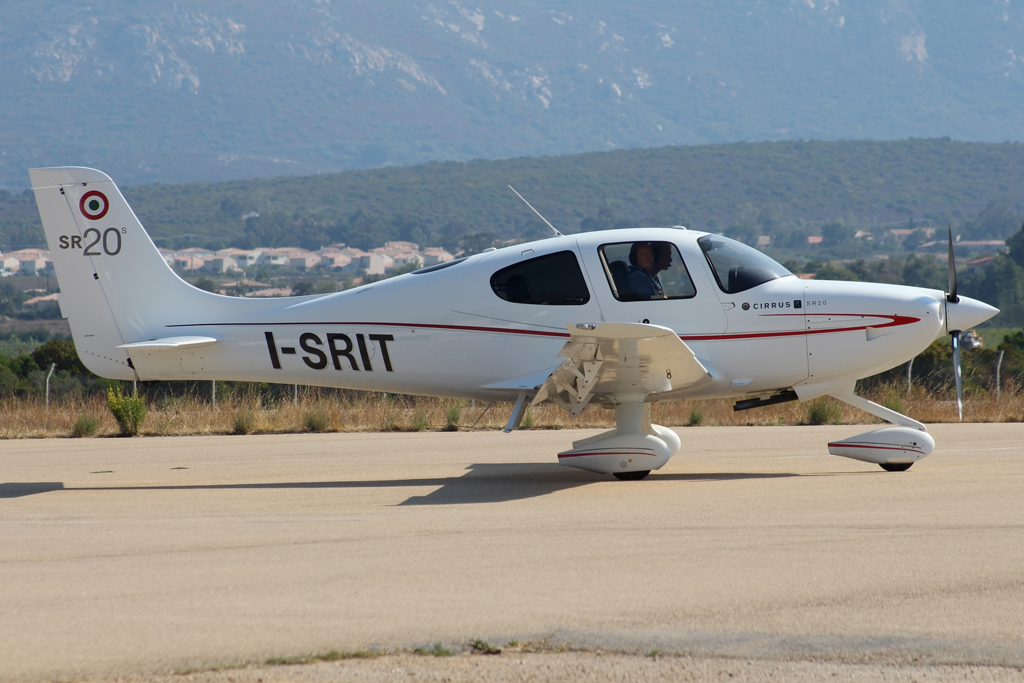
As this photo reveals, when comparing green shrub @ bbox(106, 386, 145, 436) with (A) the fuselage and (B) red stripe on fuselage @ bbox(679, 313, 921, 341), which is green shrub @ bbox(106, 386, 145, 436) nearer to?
(A) the fuselage

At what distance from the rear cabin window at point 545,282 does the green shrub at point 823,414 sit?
23.0 ft

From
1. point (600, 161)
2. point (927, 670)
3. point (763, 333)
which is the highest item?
point (600, 161)

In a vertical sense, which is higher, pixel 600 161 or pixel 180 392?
pixel 600 161

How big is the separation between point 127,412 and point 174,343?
5.17m

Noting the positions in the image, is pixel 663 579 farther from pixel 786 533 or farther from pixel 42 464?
pixel 42 464

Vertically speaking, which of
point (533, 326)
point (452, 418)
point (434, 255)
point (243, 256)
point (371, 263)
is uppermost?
point (243, 256)

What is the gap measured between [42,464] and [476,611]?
8.05 meters

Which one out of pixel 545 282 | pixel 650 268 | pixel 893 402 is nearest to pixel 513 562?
pixel 545 282

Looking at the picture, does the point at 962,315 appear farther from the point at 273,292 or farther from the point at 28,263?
the point at 28,263

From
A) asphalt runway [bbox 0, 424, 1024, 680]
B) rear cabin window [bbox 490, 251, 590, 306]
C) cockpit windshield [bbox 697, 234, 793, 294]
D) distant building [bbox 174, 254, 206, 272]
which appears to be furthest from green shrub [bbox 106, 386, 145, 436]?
distant building [bbox 174, 254, 206, 272]

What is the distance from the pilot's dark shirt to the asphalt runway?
5.78 feet

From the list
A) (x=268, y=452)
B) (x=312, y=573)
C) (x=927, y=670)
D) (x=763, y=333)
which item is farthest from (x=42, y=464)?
(x=927, y=670)

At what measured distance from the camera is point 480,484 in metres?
10.0

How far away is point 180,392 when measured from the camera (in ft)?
85.6
